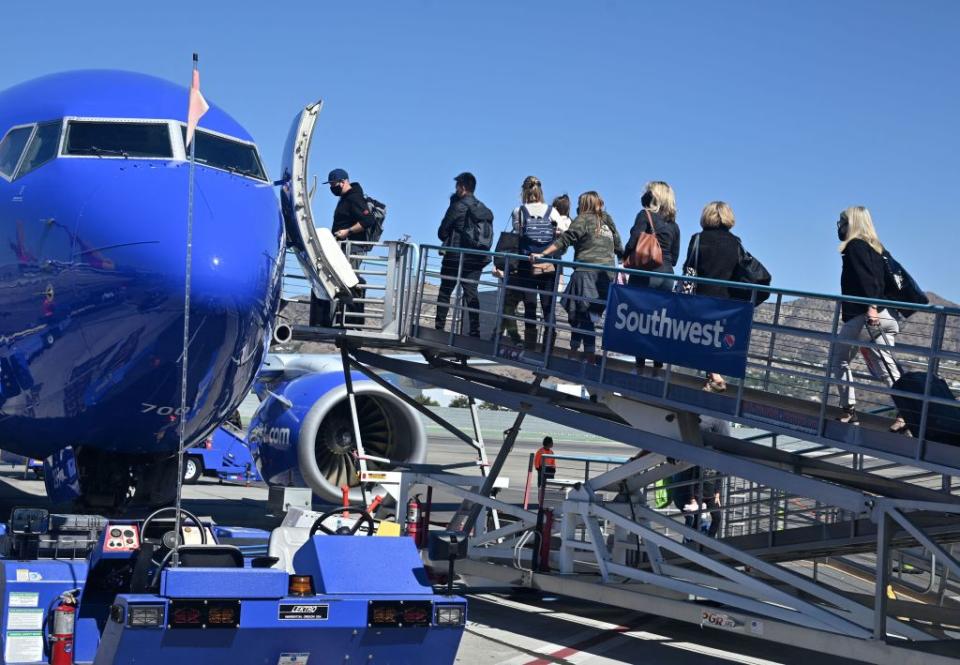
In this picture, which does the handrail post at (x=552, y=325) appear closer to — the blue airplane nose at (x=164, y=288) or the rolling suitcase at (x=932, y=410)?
the blue airplane nose at (x=164, y=288)

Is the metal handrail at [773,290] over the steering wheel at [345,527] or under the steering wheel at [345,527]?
over

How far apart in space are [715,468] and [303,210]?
419cm

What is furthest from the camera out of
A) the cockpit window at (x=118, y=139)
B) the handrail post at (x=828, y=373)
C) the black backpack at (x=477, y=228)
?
the black backpack at (x=477, y=228)

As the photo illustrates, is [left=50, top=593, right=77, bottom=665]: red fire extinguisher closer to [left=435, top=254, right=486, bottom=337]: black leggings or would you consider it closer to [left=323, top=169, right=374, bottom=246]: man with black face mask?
[left=435, top=254, right=486, bottom=337]: black leggings

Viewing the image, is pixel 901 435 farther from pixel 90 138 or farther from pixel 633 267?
pixel 90 138

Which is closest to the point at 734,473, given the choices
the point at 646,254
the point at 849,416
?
the point at 849,416

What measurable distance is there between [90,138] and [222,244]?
63.6 inches

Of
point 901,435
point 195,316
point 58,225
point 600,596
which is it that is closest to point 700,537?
point 600,596

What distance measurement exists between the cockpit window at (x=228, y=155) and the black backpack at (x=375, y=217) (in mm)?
3659

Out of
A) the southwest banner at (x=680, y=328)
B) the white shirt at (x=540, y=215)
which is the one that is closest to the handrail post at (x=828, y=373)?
the southwest banner at (x=680, y=328)

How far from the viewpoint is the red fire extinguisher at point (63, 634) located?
6.82 m

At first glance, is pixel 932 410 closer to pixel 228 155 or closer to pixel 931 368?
pixel 931 368

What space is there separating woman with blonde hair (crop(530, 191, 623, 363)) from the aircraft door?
→ 1947mm

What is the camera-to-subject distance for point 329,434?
15.5 m
